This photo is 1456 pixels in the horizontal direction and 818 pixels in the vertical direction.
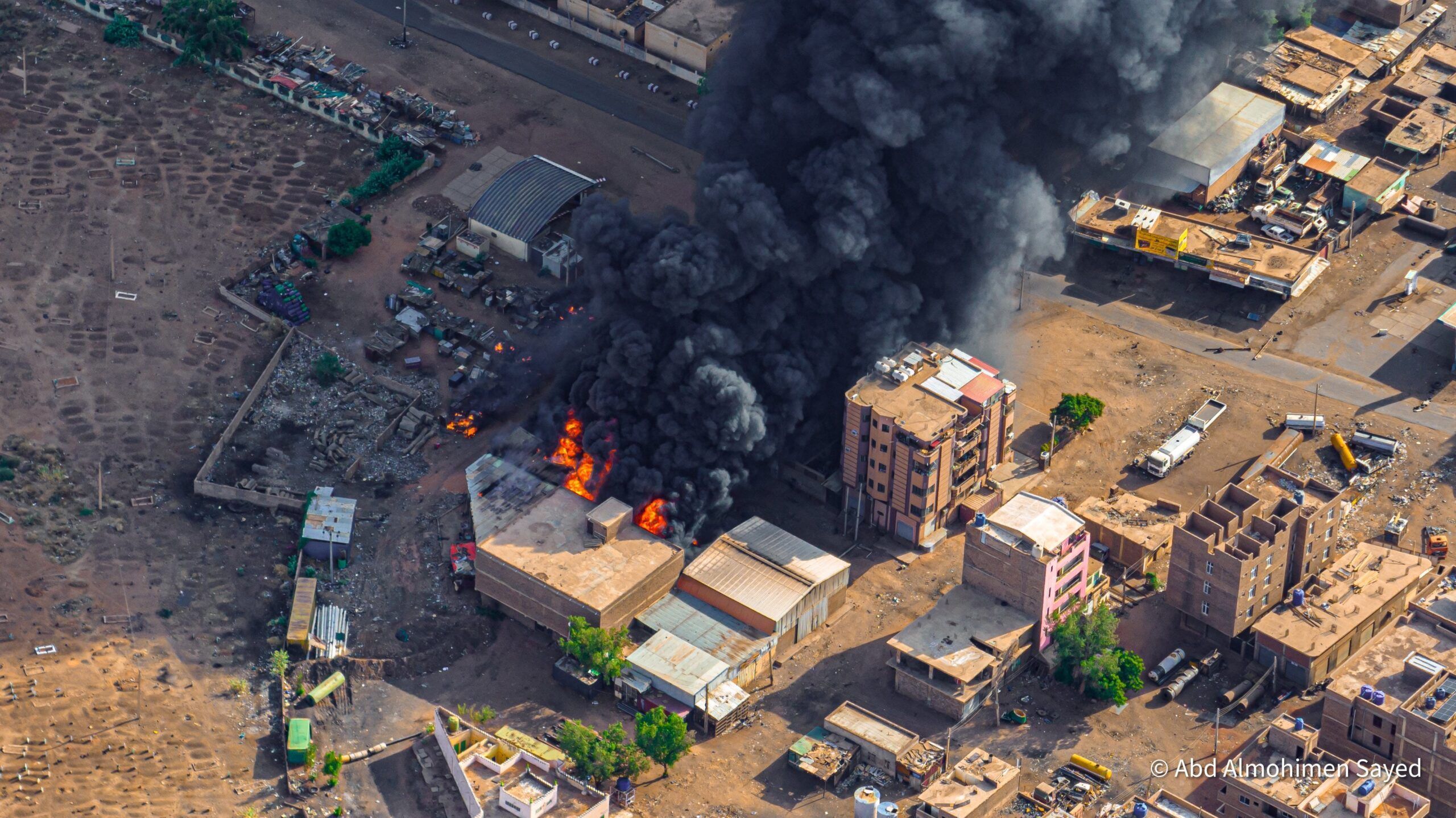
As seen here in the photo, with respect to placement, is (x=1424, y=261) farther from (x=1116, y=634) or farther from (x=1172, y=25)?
(x=1116, y=634)

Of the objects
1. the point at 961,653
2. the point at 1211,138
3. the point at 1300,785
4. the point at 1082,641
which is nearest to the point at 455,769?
the point at 961,653

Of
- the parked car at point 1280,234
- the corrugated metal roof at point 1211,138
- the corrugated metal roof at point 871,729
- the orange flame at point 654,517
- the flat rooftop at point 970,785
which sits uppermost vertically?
the corrugated metal roof at point 1211,138

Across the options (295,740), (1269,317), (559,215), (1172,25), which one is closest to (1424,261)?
(1269,317)

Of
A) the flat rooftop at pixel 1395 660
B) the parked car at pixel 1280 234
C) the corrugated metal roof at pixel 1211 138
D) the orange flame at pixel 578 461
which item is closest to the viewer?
the flat rooftop at pixel 1395 660

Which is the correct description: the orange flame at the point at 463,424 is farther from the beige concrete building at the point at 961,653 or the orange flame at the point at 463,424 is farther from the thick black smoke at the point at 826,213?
the beige concrete building at the point at 961,653

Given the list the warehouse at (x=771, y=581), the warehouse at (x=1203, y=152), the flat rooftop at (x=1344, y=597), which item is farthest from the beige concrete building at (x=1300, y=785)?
the warehouse at (x=1203, y=152)

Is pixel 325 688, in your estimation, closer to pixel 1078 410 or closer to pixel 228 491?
pixel 228 491
